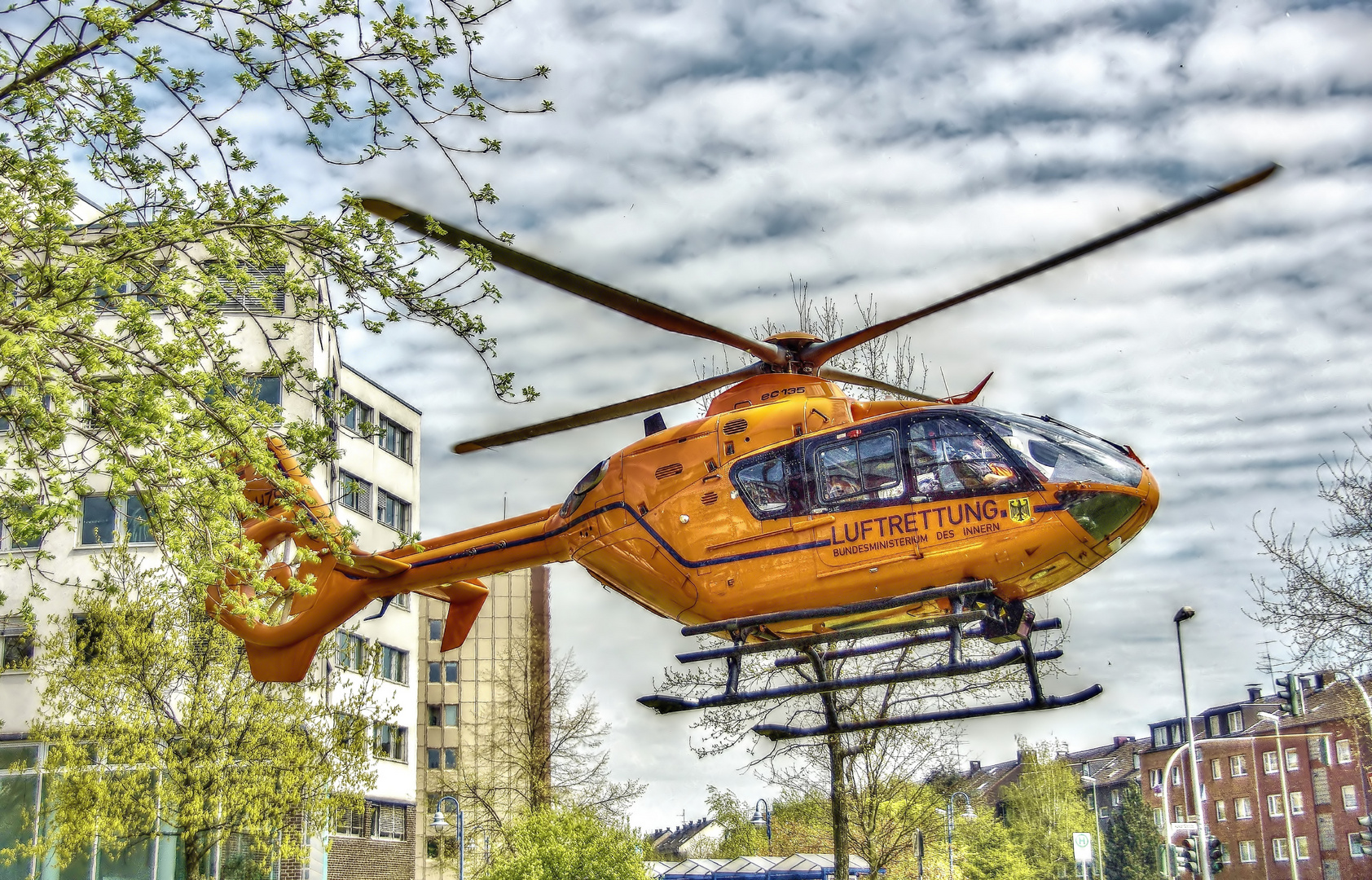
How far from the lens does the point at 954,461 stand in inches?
442

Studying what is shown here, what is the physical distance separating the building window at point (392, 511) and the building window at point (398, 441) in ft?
5.47

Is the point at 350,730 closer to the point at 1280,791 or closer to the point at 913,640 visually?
the point at 913,640

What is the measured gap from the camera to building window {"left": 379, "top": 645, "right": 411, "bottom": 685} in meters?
38.4

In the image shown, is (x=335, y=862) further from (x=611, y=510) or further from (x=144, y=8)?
(x=144, y=8)

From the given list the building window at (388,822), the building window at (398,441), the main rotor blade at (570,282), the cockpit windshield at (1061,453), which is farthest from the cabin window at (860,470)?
the building window at (398,441)

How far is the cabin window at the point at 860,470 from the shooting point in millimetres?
11445

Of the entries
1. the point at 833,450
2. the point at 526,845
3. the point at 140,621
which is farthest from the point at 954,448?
the point at 140,621

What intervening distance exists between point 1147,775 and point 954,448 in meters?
76.8

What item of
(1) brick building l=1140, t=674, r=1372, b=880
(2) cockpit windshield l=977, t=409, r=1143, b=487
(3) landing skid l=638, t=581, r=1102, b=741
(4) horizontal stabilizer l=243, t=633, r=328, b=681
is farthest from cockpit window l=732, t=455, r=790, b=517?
(1) brick building l=1140, t=674, r=1372, b=880

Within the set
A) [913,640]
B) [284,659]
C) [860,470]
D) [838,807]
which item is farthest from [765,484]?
[838,807]

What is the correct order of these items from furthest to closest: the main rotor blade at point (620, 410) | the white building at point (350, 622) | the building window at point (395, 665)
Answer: the building window at point (395, 665), the white building at point (350, 622), the main rotor blade at point (620, 410)

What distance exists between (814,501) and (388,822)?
1211 inches

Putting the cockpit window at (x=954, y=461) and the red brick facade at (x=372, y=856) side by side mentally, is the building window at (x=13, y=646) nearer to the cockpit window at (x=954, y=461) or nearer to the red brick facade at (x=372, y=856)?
the red brick facade at (x=372, y=856)

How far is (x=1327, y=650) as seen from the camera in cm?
2023
